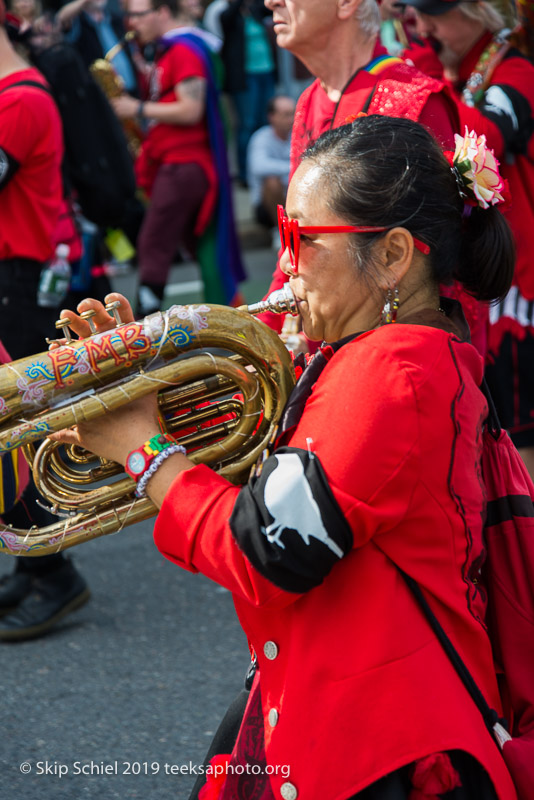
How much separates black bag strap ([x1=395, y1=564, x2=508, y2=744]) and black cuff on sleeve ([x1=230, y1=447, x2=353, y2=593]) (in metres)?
0.13

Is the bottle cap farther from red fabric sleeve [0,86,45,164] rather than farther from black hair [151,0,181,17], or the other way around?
black hair [151,0,181,17]

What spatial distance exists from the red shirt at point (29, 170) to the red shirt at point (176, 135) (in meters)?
2.45

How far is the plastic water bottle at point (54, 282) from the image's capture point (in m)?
3.64

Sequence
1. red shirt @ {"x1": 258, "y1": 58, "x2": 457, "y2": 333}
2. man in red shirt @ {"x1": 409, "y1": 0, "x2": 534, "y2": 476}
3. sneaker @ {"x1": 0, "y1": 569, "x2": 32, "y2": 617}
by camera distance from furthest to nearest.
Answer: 1. sneaker @ {"x1": 0, "y1": 569, "x2": 32, "y2": 617}
2. man in red shirt @ {"x1": 409, "y1": 0, "x2": 534, "y2": 476}
3. red shirt @ {"x1": 258, "y1": 58, "x2": 457, "y2": 333}

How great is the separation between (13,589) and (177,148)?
3505 mm

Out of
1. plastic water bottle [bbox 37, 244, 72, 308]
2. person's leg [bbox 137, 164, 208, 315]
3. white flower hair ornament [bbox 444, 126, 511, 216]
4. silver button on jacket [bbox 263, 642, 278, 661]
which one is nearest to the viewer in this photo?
silver button on jacket [bbox 263, 642, 278, 661]

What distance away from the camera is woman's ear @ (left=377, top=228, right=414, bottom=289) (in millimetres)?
1547

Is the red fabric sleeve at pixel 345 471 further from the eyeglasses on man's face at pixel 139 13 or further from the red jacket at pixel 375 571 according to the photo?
the eyeglasses on man's face at pixel 139 13

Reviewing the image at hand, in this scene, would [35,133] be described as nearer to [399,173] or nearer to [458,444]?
[399,173]

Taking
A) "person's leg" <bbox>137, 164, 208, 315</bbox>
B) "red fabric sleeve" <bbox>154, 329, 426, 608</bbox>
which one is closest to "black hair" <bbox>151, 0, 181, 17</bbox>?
"person's leg" <bbox>137, 164, 208, 315</bbox>

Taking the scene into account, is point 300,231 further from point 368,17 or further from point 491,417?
point 368,17

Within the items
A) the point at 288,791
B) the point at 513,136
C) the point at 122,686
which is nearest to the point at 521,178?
the point at 513,136

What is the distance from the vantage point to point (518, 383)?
3.40 metres

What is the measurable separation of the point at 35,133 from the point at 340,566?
2410 mm
